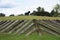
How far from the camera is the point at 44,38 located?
23078mm

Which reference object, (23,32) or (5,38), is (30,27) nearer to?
(23,32)

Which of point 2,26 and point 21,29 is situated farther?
point 2,26

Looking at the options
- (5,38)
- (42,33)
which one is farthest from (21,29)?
(5,38)

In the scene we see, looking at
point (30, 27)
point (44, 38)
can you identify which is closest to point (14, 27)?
point (30, 27)

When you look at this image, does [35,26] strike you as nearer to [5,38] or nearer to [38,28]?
[38,28]

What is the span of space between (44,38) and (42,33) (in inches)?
138

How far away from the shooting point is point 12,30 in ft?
95.5

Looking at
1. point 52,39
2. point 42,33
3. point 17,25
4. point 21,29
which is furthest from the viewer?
point 17,25

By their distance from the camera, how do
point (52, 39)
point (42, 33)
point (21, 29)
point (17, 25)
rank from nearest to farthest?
1. point (52, 39)
2. point (42, 33)
3. point (21, 29)
4. point (17, 25)

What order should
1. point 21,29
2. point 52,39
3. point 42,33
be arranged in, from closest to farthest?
1. point 52,39
2. point 42,33
3. point 21,29

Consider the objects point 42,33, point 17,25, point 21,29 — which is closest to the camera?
point 42,33

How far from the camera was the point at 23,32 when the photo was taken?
26.9 metres

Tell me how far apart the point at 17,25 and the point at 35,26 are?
333 cm

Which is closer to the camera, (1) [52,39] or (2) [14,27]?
(1) [52,39]
